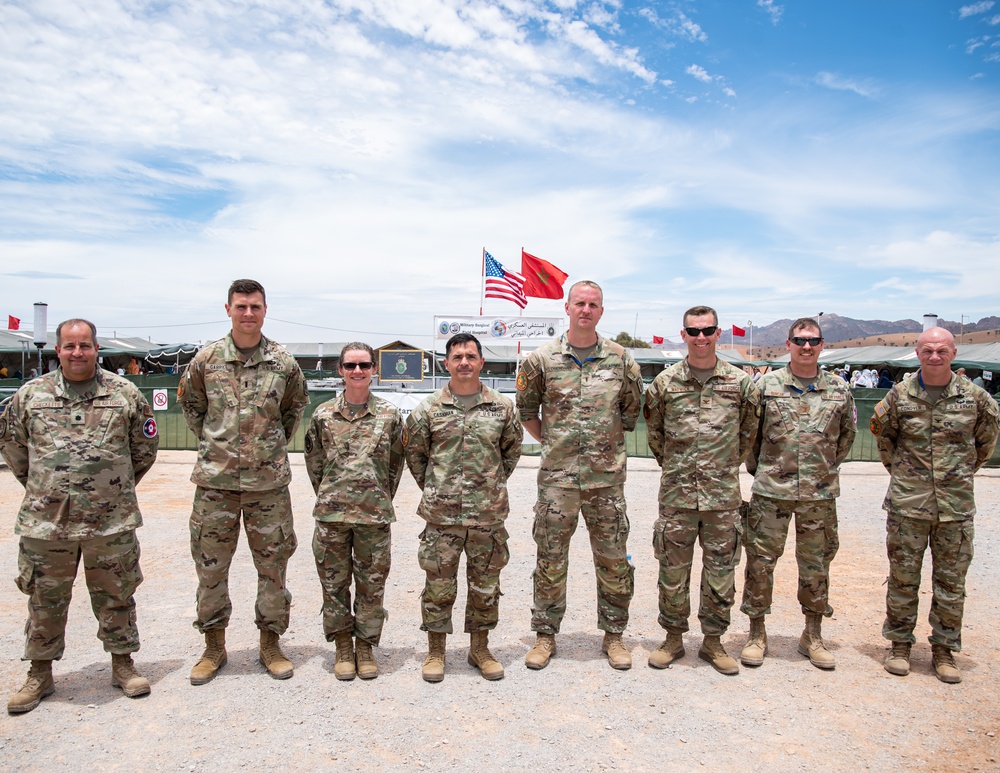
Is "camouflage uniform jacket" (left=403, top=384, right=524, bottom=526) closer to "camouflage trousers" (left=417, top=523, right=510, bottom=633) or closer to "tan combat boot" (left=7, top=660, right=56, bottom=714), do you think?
"camouflage trousers" (left=417, top=523, right=510, bottom=633)

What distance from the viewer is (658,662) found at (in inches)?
167

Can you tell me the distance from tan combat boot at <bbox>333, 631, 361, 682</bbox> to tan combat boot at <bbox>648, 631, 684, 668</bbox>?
182cm

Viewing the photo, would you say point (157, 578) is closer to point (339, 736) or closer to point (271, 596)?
point (271, 596)

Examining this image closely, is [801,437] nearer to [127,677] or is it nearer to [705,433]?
[705,433]

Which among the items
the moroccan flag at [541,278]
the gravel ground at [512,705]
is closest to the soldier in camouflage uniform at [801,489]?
the gravel ground at [512,705]

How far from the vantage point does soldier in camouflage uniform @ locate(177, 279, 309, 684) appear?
4.04 m

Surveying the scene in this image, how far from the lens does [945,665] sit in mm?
4160

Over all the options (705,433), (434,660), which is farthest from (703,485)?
(434,660)

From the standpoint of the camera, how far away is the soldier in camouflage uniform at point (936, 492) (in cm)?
425

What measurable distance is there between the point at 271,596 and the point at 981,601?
5389 mm

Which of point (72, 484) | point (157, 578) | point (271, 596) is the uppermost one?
point (72, 484)

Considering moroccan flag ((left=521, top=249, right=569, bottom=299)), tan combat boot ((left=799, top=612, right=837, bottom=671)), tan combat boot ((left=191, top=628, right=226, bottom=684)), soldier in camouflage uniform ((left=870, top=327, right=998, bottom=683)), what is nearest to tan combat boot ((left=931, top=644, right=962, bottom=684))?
soldier in camouflage uniform ((left=870, top=327, right=998, bottom=683))

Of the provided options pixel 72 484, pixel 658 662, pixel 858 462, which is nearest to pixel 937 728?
pixel 658 662

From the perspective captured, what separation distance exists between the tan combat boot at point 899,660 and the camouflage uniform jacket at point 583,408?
6.52 ft
